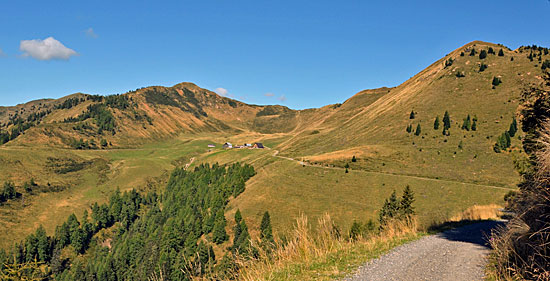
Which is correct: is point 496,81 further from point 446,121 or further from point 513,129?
point 513,129

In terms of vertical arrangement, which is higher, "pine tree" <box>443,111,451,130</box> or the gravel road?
"pine tree" <box>443,111,451,130</box>

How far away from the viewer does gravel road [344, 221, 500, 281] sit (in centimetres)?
825

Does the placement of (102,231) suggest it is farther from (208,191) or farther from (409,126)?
(409,126)

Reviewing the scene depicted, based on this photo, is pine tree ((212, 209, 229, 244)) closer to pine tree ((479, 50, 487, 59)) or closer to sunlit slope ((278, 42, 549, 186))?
sunlit slope ((278, 42, 549, 186))

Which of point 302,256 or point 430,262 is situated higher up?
point 302,256

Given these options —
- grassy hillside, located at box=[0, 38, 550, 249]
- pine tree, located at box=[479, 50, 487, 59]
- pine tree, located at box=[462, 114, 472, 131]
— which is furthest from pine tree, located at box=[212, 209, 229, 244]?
pine tree, located at box=[479, 50, 487, 59]

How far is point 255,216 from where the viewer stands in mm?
77000

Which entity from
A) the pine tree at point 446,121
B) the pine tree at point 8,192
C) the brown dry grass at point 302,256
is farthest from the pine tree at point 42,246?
the pine tree at point 446,121

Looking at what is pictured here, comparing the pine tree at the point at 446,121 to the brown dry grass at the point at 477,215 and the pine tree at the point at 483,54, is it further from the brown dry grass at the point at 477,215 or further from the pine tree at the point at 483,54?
the brown dry grass at the point at 477,215

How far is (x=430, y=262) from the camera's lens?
9.54 metres

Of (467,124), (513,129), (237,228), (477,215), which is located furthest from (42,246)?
(513,129)

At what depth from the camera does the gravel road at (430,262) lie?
8250mm

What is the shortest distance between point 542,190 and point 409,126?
121 metres

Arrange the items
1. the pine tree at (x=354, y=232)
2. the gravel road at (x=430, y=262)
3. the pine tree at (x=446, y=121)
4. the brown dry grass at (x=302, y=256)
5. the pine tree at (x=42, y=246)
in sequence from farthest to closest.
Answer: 1. the pine tree at (x=446, y=121)
2. the pine tree at (x=42, y=246)
3. the pine tree at (x=354, y=232)
4. the brown dry grass at (x=302, y=256)
5. the gravel road at (x=430, y=262)
